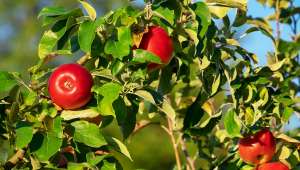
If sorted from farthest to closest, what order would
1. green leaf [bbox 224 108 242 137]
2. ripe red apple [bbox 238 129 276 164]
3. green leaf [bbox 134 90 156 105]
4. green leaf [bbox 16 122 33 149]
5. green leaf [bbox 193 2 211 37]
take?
ripe red apple [bbox 238 129 276 164] < green leaf [bbox 224 108 242 137] < green leaf [bbox 193 2 211 37] < green leaf [bbox 134 90 156 105] < green leaf [bbox 16 122 33 149]

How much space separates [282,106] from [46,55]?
0.63 metres

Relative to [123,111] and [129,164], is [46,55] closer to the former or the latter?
[123,111]

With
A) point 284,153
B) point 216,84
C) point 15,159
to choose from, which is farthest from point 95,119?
point 284,153

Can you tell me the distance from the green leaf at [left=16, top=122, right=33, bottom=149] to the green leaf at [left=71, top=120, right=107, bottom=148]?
0.09m

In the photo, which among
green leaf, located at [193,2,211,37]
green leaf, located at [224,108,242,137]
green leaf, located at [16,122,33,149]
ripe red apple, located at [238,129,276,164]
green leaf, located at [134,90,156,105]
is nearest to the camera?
green leaf, located at [16,122,33,149]

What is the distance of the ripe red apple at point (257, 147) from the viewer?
1.74m

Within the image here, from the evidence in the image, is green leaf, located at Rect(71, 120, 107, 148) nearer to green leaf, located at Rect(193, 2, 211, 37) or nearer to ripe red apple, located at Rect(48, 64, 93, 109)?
ripe red apple, located at Rect(48, 64, 93, 109)

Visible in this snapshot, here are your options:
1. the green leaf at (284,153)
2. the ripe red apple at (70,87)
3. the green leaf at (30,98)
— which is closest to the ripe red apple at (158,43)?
the ripe red apple at (70,87)

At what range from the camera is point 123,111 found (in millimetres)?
1385

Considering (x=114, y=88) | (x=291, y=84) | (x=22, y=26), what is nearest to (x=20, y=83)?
(x=114, y=88)

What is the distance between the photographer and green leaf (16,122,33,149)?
1294mm

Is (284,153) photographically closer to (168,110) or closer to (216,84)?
(216,84)

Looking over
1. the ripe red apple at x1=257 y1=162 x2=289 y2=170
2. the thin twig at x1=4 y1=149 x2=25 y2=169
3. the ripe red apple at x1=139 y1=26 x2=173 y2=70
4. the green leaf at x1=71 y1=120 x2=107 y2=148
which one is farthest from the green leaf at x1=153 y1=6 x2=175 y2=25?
the ripe red apple at x1=257 y1=162 x2=289 y2=170

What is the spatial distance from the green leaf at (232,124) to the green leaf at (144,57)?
28 centimetres
